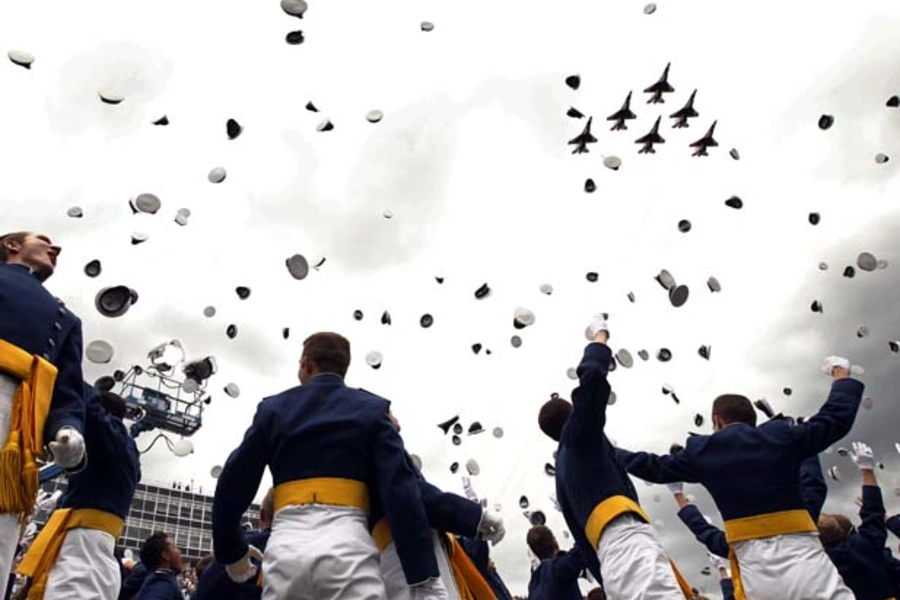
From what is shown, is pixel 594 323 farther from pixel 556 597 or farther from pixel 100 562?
pixel 100 562

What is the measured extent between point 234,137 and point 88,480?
316 inches

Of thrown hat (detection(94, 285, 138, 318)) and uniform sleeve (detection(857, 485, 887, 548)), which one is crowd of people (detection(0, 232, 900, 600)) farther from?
thrown hat (detection(94, 285, 138, 318))

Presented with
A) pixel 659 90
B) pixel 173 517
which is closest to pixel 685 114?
pixel 659 90

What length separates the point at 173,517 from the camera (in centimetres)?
9356

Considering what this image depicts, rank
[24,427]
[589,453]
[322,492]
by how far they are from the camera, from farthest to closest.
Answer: [589,453], [322,492], [24,427]

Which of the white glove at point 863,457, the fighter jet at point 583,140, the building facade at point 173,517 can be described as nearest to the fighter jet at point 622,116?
the fighter jet at point 583,140

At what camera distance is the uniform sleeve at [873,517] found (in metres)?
7.21

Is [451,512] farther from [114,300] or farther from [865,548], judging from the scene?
[114,300]

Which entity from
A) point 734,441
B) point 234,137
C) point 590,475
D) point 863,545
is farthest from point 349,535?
point 234,137

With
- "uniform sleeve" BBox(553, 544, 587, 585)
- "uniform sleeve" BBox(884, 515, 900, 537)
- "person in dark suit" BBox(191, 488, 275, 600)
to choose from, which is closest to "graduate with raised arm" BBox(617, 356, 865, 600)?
"uniform sleeve" BBox(553, 544, 587, 585)

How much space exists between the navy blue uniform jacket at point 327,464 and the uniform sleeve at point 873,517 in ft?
16.2

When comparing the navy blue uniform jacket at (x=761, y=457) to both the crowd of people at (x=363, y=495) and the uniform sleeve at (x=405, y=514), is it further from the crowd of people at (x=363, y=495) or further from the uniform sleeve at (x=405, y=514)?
the uniform sleeve at (x=405, y=514)

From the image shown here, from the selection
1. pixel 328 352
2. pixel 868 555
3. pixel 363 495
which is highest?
pixel 328 352

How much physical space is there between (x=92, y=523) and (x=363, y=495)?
243 centimetres
